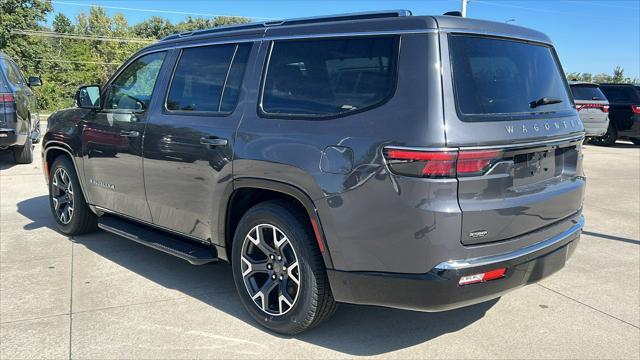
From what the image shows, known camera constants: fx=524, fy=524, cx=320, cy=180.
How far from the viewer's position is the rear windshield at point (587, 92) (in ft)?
48.0

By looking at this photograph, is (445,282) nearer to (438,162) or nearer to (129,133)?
(438,162)

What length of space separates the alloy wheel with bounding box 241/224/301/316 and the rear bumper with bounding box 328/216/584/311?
14.9 inches

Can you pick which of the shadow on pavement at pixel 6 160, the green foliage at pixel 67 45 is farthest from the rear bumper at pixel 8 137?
the green foliage at pixel 67 45

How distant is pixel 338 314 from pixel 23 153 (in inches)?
349

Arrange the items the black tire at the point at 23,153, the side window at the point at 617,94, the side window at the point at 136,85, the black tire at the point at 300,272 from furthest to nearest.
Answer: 1. the side window at the point at 617,94
2. the black tire at the point at 23,153
3. the side window at the point at 136,85
4. the black tire at the point at 300,272

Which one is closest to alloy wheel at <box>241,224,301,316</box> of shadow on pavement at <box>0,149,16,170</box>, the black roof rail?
the black roof rail

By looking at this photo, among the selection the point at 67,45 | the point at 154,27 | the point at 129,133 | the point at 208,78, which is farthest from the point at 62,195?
the point at 154,27

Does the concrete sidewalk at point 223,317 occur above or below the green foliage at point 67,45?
below

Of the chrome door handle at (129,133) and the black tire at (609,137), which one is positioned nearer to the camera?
the chrome door handle at (129,133)

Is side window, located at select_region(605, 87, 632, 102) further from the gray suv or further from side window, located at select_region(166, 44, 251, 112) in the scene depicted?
side window, located at select_region(166, 44, 251, 112)

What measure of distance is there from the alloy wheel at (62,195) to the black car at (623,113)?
52.4 feet

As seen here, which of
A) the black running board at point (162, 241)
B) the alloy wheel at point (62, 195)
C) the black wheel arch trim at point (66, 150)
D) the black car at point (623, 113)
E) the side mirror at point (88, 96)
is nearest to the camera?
the black running board at point (162, 241)

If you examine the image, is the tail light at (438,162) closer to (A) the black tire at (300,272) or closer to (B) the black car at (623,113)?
(A) the black tire at (300,272)

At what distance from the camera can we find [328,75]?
10.4 feet
